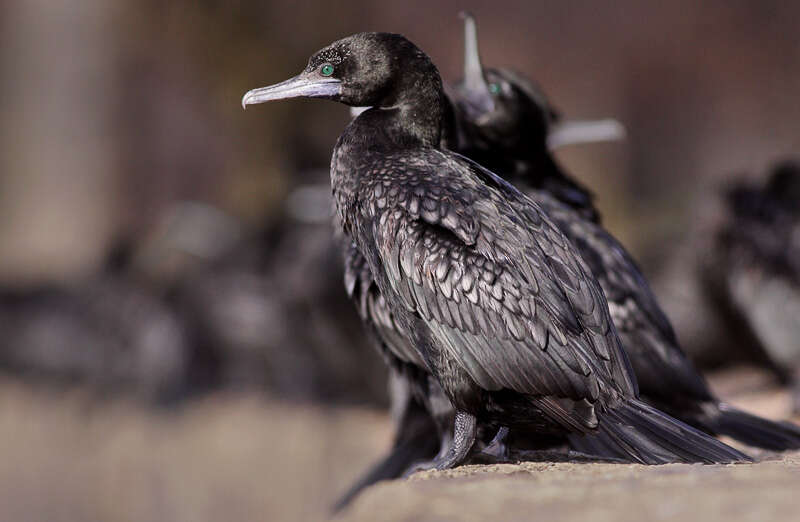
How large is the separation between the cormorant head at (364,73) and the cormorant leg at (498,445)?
0.87 meters

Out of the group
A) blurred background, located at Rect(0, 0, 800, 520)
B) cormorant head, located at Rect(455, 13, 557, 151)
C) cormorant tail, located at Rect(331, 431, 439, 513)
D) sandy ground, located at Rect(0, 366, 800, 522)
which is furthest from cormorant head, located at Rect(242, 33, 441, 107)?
blurred background, located at Rect(0, 0, 800, 520)

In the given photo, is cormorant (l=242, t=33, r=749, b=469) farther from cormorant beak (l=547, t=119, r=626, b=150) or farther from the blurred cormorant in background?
cormorant beak (l=547, t=119, r=626, b=150)

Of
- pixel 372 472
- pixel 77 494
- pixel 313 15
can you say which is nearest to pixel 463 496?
pixel 372 472

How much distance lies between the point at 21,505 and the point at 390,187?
5145mm

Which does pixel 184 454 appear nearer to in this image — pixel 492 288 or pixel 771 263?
pixel 771 263

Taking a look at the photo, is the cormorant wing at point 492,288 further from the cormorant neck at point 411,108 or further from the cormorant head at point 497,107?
the cormorant head at point 497,107

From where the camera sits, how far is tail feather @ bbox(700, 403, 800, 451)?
2953mm

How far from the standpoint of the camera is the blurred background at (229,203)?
6.73 m

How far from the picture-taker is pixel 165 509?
630 centimetres

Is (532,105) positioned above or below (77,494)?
above

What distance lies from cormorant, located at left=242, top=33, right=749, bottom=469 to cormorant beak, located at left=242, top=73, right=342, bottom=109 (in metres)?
0.13

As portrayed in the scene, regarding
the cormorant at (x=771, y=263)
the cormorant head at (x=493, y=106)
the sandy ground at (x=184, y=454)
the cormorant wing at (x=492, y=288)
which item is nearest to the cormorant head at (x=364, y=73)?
the cormorant wing at (x=492, y=288)

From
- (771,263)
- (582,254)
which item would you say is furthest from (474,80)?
(771,263)

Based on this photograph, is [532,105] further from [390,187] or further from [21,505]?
[21,505]
